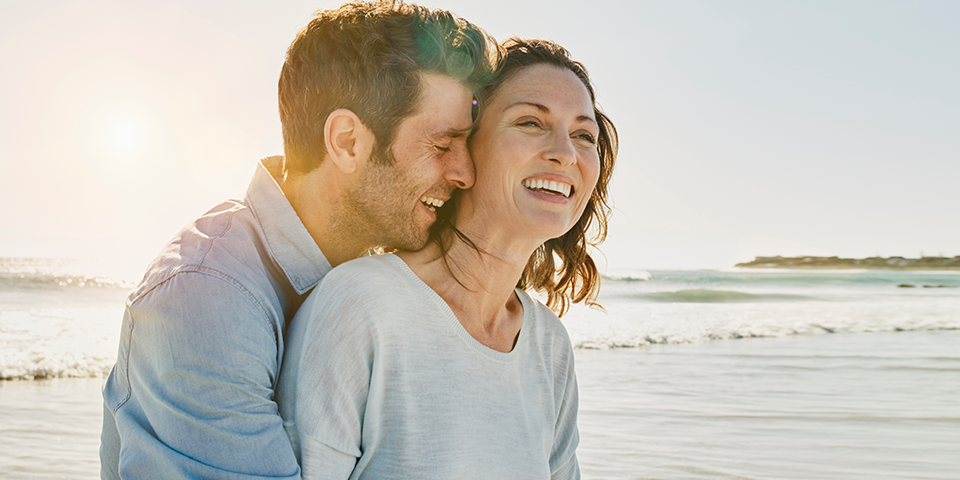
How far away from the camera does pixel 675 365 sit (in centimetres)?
770

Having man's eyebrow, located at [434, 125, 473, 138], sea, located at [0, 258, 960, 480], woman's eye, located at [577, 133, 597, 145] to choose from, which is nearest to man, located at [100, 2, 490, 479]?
man's eyebrow, located at [434, 125, 473, 138]

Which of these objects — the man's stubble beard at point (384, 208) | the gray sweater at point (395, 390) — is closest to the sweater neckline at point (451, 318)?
the gray sweater at point (395, 390)

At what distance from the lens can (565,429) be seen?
2.28 metres

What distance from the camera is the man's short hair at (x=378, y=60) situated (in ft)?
6.82

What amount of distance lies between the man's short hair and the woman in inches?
5.5

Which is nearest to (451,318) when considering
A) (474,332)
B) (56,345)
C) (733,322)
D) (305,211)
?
(474,332)

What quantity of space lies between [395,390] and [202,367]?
18.1 inches

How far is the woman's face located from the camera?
1.97 meters

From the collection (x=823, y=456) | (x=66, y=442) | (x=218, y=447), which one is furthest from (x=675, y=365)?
(x=218, y=447)

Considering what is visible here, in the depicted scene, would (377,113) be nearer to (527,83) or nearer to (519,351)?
(527,83)

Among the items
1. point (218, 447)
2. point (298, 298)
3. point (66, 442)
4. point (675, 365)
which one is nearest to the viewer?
point (218, 447)

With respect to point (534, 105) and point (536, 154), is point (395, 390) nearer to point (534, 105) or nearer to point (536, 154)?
point (536, 154)

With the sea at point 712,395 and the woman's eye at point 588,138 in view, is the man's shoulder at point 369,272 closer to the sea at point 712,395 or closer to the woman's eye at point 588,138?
the woman's eye at point 588,138

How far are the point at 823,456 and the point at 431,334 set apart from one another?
3.80 metres
